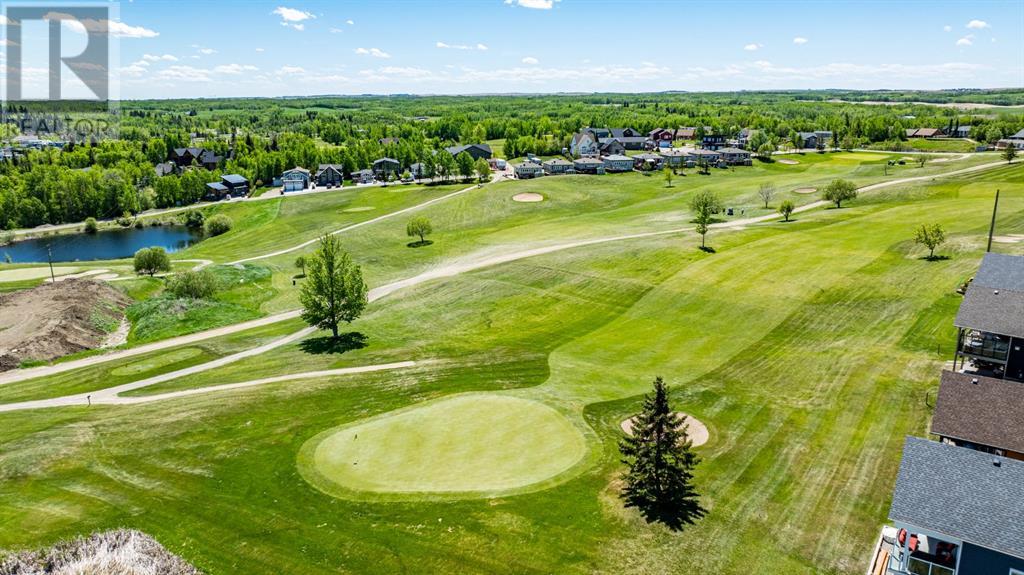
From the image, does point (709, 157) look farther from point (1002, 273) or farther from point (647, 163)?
point (1002, 273)

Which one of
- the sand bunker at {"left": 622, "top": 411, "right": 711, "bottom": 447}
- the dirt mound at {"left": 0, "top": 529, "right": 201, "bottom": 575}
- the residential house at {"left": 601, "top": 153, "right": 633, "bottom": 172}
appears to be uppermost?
the residential house at {"left": 601, "top": 153, "right": 633, "bottom": 172}

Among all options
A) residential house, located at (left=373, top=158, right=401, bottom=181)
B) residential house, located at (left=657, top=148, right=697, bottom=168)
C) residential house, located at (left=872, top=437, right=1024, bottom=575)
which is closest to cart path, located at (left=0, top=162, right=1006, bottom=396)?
residential house, located at (left=872, top=437, right=1024, bottom=575)

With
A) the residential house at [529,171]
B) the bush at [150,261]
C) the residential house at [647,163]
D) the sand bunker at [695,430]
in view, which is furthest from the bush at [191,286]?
the residential house at [647,163]

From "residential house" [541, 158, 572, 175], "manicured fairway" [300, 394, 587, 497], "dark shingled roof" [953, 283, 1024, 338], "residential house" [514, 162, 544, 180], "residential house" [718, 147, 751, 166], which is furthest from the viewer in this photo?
"residential house" [718, 147, 751, 166]

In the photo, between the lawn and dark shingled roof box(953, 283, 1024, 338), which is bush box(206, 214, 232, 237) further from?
dark shingled roof box(953, 283, 1024, 338)

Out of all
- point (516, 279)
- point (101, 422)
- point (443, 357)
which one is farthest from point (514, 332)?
point (101, 422)

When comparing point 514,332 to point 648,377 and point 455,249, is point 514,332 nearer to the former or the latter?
point 648,377

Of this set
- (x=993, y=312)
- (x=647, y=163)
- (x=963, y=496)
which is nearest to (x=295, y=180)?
(x=647, y=163)
